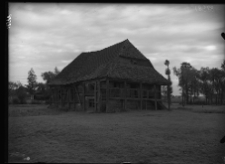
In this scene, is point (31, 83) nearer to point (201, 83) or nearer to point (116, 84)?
point (116, 84)

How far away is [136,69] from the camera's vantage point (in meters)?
21.8

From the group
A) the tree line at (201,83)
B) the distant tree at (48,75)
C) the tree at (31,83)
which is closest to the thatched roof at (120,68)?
the tree line at (201,83)

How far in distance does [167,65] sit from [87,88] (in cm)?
3595

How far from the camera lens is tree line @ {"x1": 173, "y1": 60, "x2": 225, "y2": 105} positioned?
4.99 m

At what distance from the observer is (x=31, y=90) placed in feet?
178

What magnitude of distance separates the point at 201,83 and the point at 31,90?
50964mm

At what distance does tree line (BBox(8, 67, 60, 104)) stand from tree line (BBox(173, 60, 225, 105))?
34135 mm

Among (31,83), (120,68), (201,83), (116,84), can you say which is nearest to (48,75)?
(31,83)

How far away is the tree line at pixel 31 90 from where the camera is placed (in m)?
42.6

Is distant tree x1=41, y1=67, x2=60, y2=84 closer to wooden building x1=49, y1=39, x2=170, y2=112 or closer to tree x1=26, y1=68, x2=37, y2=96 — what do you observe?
tree x1=26, y1=68, x2=37, y2=96

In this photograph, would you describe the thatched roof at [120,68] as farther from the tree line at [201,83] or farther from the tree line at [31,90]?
the tree line at [31,90]

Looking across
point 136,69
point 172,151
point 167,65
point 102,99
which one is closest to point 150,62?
point 136,69
